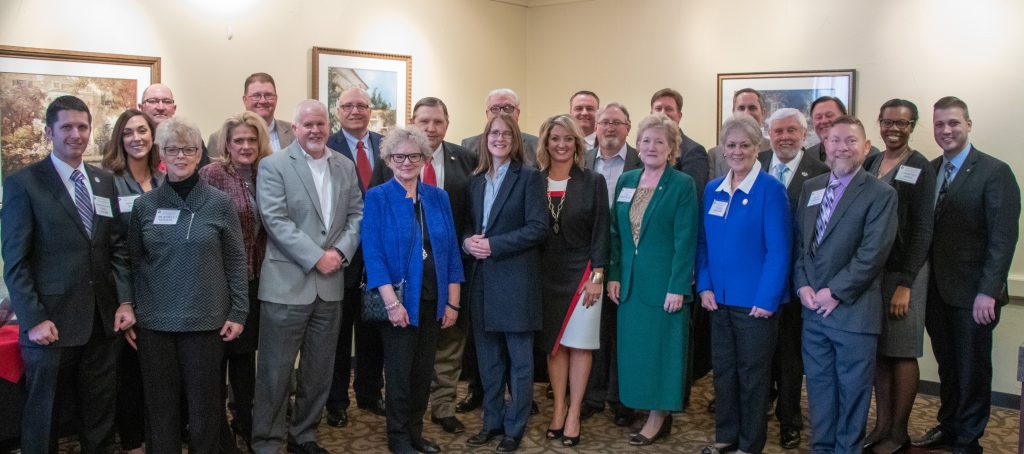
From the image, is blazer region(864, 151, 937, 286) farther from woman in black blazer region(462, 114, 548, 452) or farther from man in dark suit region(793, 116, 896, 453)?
woman in black blazer region(462, 114, 548, 452)

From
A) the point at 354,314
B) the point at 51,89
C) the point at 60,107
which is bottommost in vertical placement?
the point at 354,314

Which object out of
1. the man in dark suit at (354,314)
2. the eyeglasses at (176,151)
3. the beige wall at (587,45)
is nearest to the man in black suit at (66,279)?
the eyeglasses at (176,151)

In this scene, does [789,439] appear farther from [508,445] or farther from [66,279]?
[66,279]

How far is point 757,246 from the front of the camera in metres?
3.96

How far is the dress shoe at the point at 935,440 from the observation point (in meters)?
Answer: 4.44

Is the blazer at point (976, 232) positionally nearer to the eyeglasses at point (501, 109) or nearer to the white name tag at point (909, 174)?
the white name tag at point (909, 174)

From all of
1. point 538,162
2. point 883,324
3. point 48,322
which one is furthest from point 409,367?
point 883,324

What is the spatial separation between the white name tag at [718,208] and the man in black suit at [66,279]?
8.65 ft

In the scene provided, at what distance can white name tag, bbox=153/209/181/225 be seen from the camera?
343 cm

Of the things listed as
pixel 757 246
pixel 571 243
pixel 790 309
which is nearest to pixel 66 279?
pixel 571 243

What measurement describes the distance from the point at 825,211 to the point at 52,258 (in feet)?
10.8

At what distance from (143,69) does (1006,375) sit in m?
5.74

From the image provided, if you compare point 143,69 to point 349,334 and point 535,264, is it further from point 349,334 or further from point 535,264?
point 535,264

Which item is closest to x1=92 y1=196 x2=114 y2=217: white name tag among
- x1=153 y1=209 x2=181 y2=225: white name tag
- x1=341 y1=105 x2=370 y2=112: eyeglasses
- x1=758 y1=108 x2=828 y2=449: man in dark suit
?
x1=153 y1=209 x2=181 y2=225: white name tag
